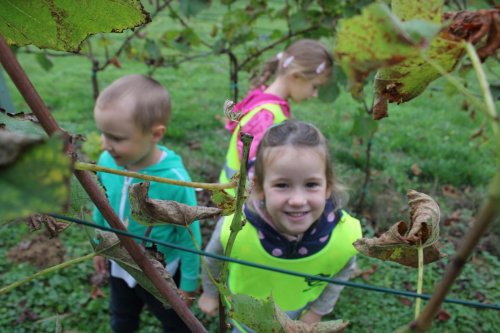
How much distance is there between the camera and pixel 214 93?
6383 mm

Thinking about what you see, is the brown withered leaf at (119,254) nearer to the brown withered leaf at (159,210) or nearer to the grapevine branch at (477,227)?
the brown withered leaf at (159,210)

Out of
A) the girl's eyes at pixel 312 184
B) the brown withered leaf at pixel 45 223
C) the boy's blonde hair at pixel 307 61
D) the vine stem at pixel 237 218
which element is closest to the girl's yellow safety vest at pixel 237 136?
the boy's blonde hair at pixel 307 61

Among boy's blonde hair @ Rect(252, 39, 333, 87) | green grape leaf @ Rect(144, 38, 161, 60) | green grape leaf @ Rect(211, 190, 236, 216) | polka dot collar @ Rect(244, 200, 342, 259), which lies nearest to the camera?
green grape leaf @ Rect(211, 190, 236, 216)

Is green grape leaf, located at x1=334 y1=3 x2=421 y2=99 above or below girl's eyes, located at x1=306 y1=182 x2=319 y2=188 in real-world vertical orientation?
above

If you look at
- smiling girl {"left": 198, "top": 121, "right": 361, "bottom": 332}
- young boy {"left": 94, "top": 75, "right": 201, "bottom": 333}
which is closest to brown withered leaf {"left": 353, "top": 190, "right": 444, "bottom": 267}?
smiling girl {"left": 198, "top": 121, "right": 361, "bottom": 332}

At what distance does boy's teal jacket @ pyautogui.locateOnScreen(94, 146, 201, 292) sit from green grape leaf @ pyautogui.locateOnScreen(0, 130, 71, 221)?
1.73 meters

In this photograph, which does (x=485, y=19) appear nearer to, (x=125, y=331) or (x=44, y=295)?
(x=125, y=331)

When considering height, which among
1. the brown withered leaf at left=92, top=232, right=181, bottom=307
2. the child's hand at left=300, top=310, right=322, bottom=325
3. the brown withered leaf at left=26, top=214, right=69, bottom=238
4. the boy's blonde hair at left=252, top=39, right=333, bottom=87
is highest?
the boy's blonde hair at left=252, top=39, right=333, bottom=87

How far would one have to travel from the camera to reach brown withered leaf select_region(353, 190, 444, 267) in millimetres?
627

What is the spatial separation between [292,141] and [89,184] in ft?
4.37

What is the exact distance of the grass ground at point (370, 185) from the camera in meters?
2.61

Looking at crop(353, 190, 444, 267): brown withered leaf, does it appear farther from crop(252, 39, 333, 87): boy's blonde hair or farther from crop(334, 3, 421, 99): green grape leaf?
crop(252, 39, 333, 87): boy's blonde hair

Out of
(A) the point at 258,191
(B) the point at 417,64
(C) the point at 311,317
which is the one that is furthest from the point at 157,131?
(B) the point at 417,64

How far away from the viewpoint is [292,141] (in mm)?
1799
